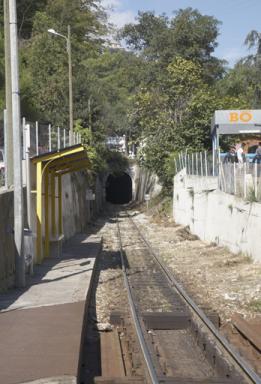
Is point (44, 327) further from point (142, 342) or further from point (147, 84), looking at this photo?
point (147, 84)

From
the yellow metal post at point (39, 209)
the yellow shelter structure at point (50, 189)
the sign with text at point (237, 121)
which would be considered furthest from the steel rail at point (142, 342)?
the sign with text at point (237, 121)

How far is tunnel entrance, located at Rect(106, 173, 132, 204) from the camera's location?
9250 cm

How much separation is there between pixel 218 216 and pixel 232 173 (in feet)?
8.14

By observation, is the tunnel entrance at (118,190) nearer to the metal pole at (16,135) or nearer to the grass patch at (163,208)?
the grass patch at (163,208)

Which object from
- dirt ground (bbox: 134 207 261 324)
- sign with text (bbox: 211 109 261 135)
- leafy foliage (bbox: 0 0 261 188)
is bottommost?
dirt ground (bbox: 134 207 261 324)

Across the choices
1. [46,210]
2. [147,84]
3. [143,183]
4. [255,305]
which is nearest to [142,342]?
[255,305]

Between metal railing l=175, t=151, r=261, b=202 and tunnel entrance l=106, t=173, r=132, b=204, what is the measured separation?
5345cm

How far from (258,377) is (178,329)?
3910 millimetres

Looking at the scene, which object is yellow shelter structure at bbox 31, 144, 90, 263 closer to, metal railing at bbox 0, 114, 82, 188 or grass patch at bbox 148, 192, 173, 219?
metal railing at bbox 0, 114, 82, 188

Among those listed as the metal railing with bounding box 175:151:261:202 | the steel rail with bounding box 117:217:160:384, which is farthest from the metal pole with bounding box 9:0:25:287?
the metal railing with bounding box 175:151:261:202

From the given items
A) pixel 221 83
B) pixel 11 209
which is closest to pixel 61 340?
pixel 11 209

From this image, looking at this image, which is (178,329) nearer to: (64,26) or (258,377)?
(258,377)

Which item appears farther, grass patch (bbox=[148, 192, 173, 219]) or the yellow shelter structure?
grass patch (bbox=[148, 192, 173, 219])

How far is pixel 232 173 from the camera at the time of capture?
24.9m
